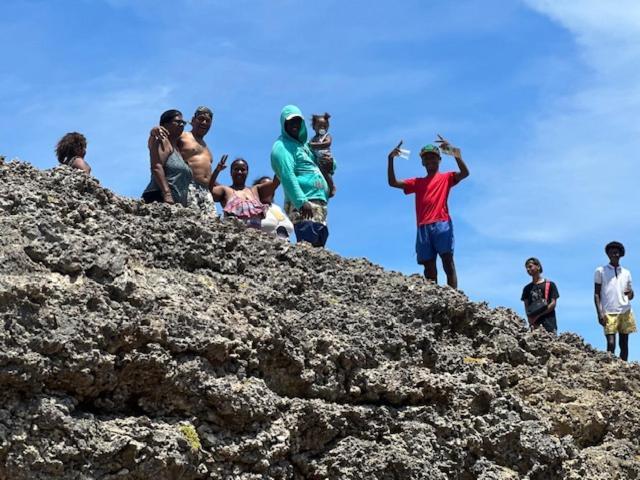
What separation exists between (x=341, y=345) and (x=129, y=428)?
5.57 feet

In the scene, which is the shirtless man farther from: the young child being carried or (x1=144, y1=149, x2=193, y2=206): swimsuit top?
the young child being carried

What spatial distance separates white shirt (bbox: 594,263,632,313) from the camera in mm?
13430

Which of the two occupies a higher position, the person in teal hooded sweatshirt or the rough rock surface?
the person in teal hooded sweatshirt

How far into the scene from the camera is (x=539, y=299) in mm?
11984

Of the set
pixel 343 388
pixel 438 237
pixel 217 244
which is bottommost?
pixel 343 388

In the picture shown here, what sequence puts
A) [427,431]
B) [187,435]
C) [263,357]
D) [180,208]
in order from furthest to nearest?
1. [180,208]
2. [427,431]
3. [263,357]
4. [187,435]

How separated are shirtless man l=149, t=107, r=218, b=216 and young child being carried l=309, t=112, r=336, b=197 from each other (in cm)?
133

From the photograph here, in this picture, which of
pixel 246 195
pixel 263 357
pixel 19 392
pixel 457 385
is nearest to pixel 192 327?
pixel 263 357

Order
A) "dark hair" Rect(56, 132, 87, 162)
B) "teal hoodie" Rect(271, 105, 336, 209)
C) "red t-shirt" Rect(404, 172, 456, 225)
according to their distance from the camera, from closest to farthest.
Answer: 1. "dark hair" Rect(56, 132, 87, 162)
2. "teal hoodie" Rect(271, 105, 336, 209)
3. "red t-shirt" Rect(404, 172, 456, 225)

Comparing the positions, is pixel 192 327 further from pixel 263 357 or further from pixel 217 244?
pixel 217 244

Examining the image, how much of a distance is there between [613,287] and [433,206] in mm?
3792

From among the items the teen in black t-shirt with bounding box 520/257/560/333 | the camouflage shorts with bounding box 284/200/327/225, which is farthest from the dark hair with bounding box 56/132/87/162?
the teen in black t-shirt with bounding box 520/257/560/333

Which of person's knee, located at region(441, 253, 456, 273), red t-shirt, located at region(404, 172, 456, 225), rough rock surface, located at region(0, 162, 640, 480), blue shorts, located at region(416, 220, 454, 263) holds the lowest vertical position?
rough rock surface, located at region(0, 162, 640, 480)

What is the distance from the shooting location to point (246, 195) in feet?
36.7
